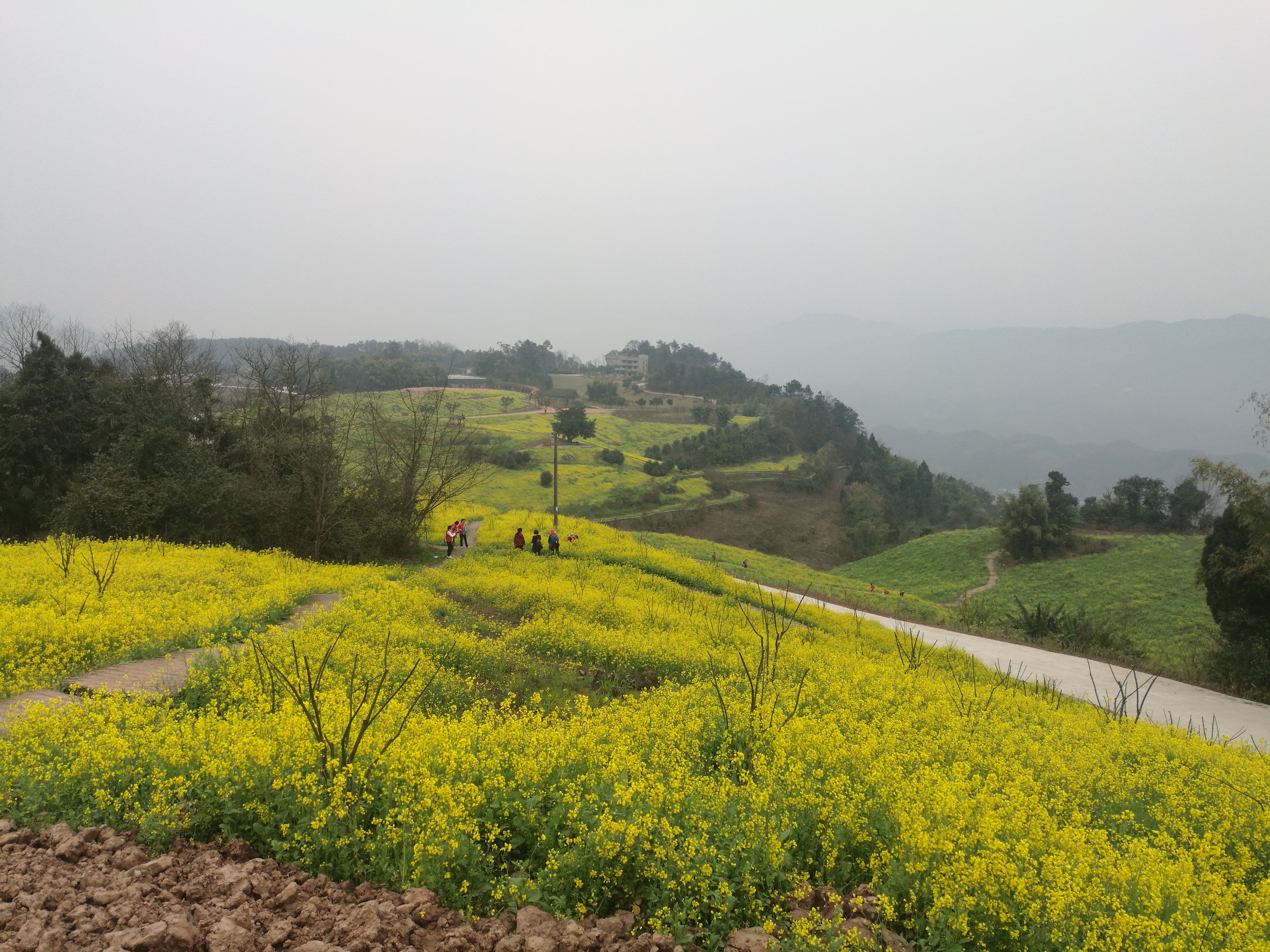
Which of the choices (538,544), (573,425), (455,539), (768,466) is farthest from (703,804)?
(768,466)

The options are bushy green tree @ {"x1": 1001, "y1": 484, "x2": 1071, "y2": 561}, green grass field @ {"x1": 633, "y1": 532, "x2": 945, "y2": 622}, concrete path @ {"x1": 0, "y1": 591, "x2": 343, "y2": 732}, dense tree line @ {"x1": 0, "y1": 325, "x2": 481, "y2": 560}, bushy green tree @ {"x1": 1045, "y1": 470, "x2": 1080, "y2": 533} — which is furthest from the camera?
bushy green tree @ {"x1": 1045, "y1": 470, "x2": 1080, "y2": 533}

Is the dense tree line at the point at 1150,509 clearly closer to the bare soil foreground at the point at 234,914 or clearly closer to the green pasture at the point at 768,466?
the green pasture at the point at 768,466

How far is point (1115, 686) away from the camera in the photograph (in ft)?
54.4

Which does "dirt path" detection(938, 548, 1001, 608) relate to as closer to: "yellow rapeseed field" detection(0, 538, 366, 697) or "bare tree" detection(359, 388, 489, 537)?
"bare tree" detection(359, 388, 489, 537)

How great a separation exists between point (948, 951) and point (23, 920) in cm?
480

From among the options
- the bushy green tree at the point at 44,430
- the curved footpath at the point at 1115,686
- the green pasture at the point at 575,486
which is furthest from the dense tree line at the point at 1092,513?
the bushy green tree at the point at 44,430

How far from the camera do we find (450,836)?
3893 mm

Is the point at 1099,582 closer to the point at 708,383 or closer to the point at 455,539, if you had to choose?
the point at 455,539

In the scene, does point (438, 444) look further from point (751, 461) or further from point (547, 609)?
point (751, 461)

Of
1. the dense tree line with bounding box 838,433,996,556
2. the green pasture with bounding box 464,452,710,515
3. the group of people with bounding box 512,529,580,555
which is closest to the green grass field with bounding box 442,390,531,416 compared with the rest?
the green pasture with bounding box 464,452,710,515

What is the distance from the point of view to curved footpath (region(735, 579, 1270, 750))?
575 inches

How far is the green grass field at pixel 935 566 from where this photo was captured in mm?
39312

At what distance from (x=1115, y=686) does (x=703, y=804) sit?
1720 centimetres

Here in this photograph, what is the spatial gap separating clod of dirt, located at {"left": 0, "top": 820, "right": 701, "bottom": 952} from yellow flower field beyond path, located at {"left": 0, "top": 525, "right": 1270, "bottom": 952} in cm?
17
